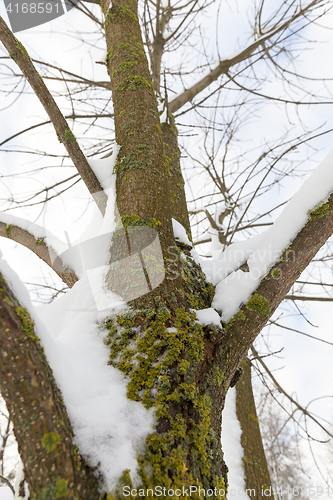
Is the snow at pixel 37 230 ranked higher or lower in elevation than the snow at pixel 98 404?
higher

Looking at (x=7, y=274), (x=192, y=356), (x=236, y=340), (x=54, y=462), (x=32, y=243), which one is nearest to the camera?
(x=54, y=462)

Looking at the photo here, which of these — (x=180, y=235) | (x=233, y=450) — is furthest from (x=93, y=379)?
(x=233, y=450)

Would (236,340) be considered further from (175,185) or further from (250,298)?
(175,185)

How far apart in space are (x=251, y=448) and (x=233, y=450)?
0.15 metres

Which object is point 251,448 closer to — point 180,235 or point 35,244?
point 180,235

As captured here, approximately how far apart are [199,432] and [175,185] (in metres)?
1.64

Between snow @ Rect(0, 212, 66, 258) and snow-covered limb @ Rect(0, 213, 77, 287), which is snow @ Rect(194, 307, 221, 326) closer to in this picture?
snow-covered limb @ Rect(0, 213, 77, 287)

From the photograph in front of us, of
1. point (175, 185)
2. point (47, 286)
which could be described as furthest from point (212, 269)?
point (47, 286)

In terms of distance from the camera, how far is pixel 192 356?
1042 millimetres

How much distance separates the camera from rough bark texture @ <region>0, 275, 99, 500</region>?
66 cm

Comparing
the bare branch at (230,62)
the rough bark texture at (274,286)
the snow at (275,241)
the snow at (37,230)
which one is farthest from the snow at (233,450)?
Result: the bare branch at (230,62)

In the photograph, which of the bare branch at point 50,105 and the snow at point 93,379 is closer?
the snow at point 93,379

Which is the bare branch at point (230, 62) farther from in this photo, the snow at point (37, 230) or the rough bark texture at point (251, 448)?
the rough bark texture at point (251, 448)

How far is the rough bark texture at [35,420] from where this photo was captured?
0.66 metres
